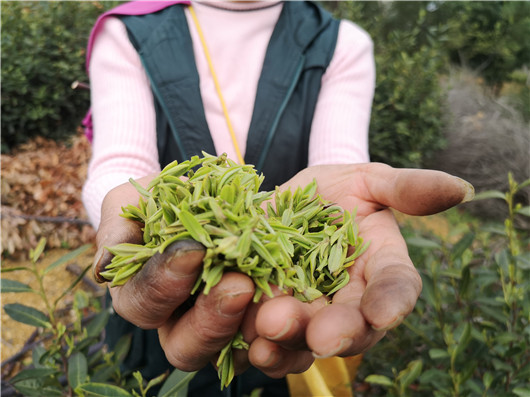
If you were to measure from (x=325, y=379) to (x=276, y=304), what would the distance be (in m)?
0.72

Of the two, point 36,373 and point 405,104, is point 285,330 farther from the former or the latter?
point 405,104

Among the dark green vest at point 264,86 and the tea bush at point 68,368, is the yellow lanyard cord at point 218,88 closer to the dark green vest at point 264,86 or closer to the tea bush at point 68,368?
the dark green vest at point 264,86

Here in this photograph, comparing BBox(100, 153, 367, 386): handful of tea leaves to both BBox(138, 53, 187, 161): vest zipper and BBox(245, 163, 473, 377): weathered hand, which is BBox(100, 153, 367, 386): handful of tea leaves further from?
BBox(138, 53, 187, 161): vest zipper

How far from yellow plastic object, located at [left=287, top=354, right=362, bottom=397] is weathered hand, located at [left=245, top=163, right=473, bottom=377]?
39 cm

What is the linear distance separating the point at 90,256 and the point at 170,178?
1799mm

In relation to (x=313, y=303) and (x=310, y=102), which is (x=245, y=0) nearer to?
(x=310, y=102)

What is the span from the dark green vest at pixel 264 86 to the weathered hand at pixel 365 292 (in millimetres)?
389

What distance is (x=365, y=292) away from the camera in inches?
32.2

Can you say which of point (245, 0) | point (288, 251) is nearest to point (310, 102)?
point (245, 0)

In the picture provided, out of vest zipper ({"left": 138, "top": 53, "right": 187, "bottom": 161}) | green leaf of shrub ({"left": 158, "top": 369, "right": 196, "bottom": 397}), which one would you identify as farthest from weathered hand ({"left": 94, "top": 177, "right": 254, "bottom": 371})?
vest zipper ({"left": 138, "top": 53, "right": 187, "bottom": 161})

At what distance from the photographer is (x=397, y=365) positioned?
4.90 feet

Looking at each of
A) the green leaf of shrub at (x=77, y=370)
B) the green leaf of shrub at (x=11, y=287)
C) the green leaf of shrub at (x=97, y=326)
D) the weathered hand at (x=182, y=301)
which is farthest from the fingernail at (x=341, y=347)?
the green leaf of shrub at (x=11, y=287)

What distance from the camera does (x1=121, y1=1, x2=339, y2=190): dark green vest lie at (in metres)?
1.46

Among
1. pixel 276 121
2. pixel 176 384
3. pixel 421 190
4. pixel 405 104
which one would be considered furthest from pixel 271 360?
pixel 405 104
